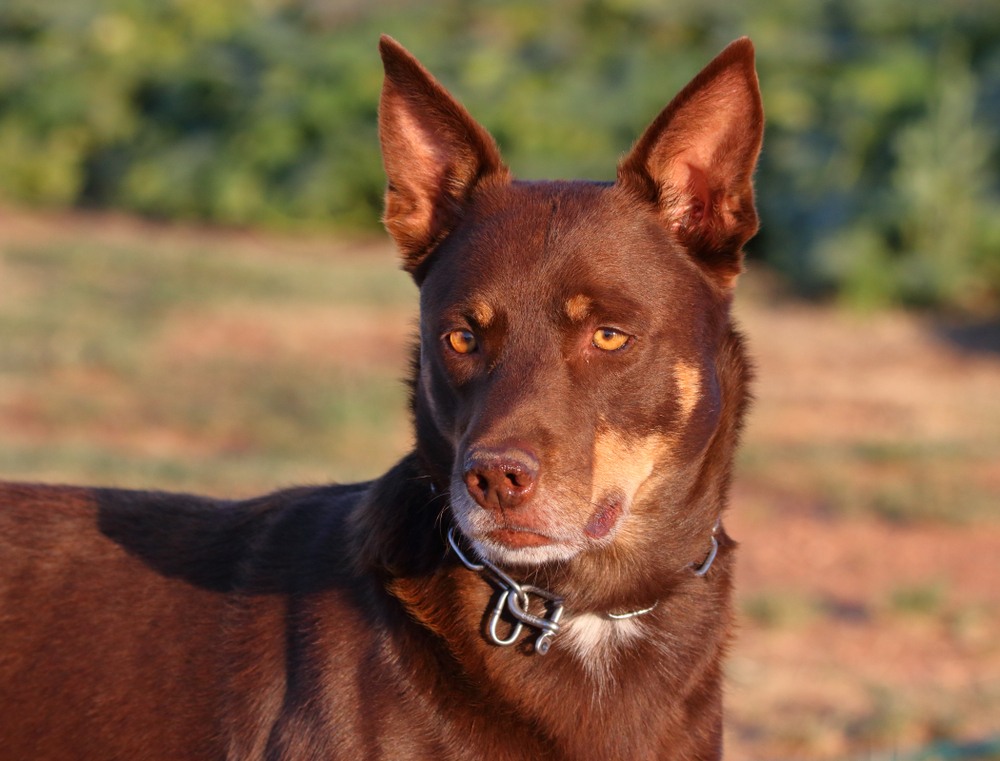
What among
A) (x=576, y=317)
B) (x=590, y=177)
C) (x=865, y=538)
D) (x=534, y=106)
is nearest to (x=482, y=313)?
(x=576, y=317)

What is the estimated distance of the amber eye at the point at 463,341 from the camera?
344cm

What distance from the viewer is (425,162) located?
12.5 feet

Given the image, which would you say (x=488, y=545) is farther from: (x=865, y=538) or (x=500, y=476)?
(x=865, y=538)

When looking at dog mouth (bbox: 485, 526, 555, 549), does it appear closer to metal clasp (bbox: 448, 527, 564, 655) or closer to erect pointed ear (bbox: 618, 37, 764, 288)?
metal clasp (bbox: 448, 527, 564, 655)

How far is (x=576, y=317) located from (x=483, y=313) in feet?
0.71

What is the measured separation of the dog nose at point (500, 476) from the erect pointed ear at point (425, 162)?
2.66ft

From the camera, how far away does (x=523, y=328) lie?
339 centimetres

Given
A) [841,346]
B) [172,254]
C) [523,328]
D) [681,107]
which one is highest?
[681,107]

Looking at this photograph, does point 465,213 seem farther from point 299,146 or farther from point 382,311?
point 299,146

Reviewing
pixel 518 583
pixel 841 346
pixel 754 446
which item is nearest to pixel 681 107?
pixel 518 583

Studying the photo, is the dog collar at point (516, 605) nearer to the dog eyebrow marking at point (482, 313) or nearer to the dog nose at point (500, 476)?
the dog nose at point (500, 476)

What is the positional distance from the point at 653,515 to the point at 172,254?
38.1 ft

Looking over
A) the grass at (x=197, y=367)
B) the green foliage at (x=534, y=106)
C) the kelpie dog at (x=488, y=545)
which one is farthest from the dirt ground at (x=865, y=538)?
the kelpie dog at (x=488, y=545)

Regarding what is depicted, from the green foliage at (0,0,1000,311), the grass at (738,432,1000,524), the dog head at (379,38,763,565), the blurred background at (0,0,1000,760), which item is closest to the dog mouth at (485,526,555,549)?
the dog head at (379,38,763,565)
